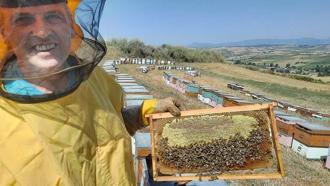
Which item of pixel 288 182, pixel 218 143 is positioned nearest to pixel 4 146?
pixel 218 143

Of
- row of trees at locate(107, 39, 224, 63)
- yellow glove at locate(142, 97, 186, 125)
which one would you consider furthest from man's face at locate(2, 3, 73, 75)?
row of trees at locate(107, 39, 224, 63)

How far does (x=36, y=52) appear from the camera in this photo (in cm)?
153

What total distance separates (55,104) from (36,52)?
0.68ft

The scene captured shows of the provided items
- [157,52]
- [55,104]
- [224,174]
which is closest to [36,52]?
[55,104]

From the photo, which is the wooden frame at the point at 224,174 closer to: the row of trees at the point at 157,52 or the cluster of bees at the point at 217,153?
the cluster of bees at the point at 217,153

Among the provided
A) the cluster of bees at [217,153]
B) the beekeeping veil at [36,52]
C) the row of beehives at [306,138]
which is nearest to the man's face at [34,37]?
the beekeeping veil at [36,52]

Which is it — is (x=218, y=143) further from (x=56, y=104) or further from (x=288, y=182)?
(x=288, y=182)

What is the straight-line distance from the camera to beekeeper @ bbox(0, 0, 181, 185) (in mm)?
1400

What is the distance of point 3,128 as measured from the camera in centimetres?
138

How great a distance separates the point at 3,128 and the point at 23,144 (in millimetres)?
85

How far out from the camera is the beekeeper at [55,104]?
140 cm

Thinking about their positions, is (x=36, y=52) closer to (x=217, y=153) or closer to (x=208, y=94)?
(x=217, y=153)

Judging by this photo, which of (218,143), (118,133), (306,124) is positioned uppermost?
(118,133)

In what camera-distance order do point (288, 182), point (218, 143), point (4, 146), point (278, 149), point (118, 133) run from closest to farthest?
point (4, 146), point (118, 133), point (278, 149), point (218, 143), point (288, 182)
